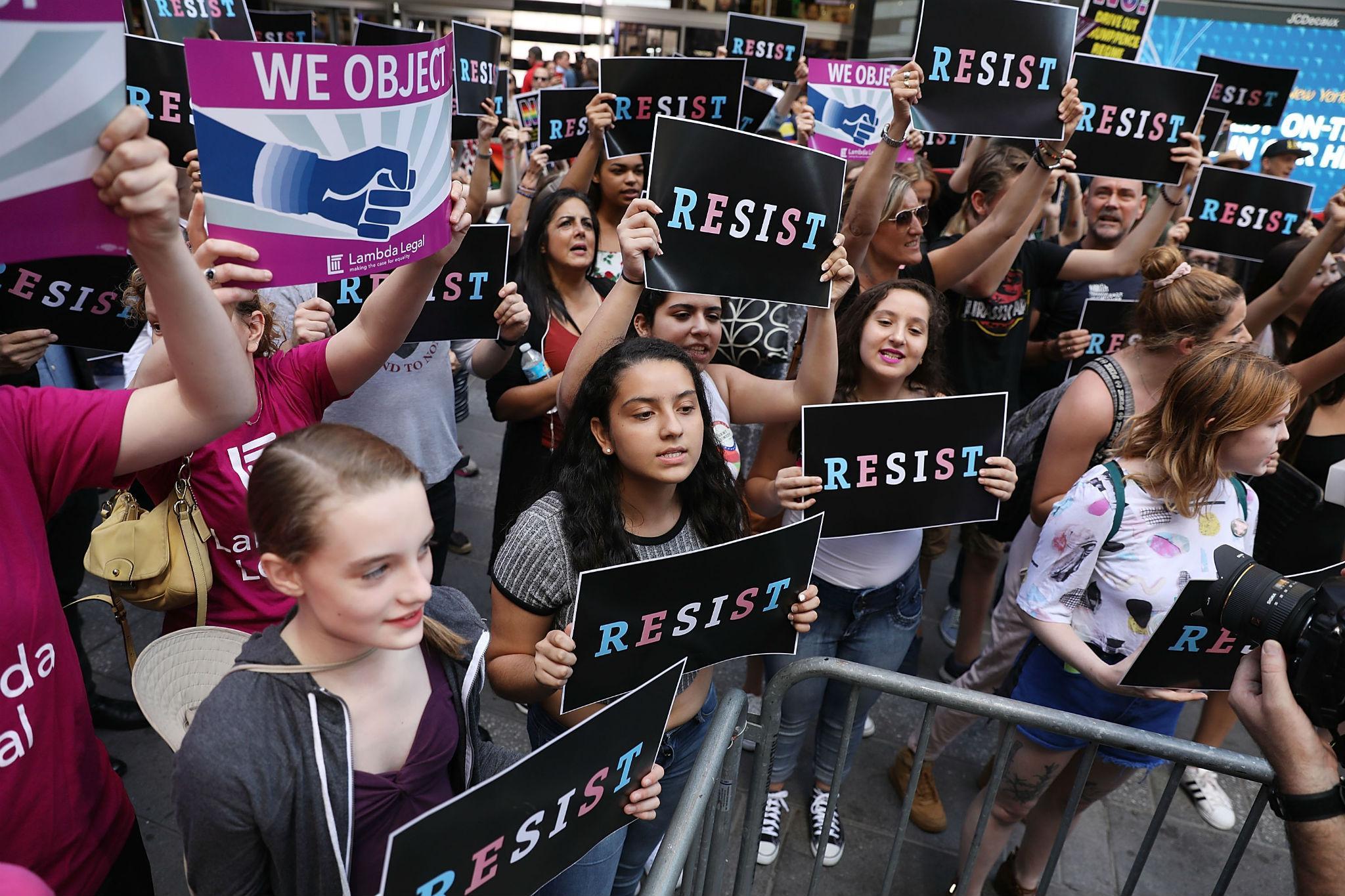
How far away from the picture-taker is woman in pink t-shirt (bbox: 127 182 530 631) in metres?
2.08

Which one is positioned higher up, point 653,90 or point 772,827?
point 653,90

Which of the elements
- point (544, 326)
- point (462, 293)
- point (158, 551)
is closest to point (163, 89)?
point (462, 293)

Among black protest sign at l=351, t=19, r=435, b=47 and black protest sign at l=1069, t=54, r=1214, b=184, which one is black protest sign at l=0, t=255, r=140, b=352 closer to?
black protest sign at l=351, t=19, r=435, b=47

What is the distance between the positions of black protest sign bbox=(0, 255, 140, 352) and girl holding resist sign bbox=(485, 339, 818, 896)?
148cm

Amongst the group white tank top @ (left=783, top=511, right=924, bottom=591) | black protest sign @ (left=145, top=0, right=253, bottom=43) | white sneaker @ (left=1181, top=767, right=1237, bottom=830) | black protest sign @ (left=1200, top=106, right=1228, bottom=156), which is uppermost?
black protest sign @ (left=145, top=0, right=253, bottom=43)

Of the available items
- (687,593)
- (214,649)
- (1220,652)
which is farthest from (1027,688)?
(214,649)

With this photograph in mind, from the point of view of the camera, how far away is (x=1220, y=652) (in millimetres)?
A: 2129

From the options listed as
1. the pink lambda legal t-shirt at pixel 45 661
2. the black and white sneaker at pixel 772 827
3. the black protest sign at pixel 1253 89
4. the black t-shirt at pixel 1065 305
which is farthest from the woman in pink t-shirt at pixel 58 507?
the black protest sign at pixel 1253 89

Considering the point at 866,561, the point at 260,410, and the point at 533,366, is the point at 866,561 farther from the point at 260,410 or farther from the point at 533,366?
the point at 260,410

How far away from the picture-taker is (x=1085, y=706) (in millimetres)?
2443

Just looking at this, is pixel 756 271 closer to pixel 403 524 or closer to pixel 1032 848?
pixel 403 524

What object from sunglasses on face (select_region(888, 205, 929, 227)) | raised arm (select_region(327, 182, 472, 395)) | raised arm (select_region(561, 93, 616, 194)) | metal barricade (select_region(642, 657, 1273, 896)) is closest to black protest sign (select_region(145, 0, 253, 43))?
raised arm (select_region(561, 93, 616, 194))

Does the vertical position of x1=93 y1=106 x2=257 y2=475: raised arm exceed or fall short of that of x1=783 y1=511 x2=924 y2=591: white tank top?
it exceeds it

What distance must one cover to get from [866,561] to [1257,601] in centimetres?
113
